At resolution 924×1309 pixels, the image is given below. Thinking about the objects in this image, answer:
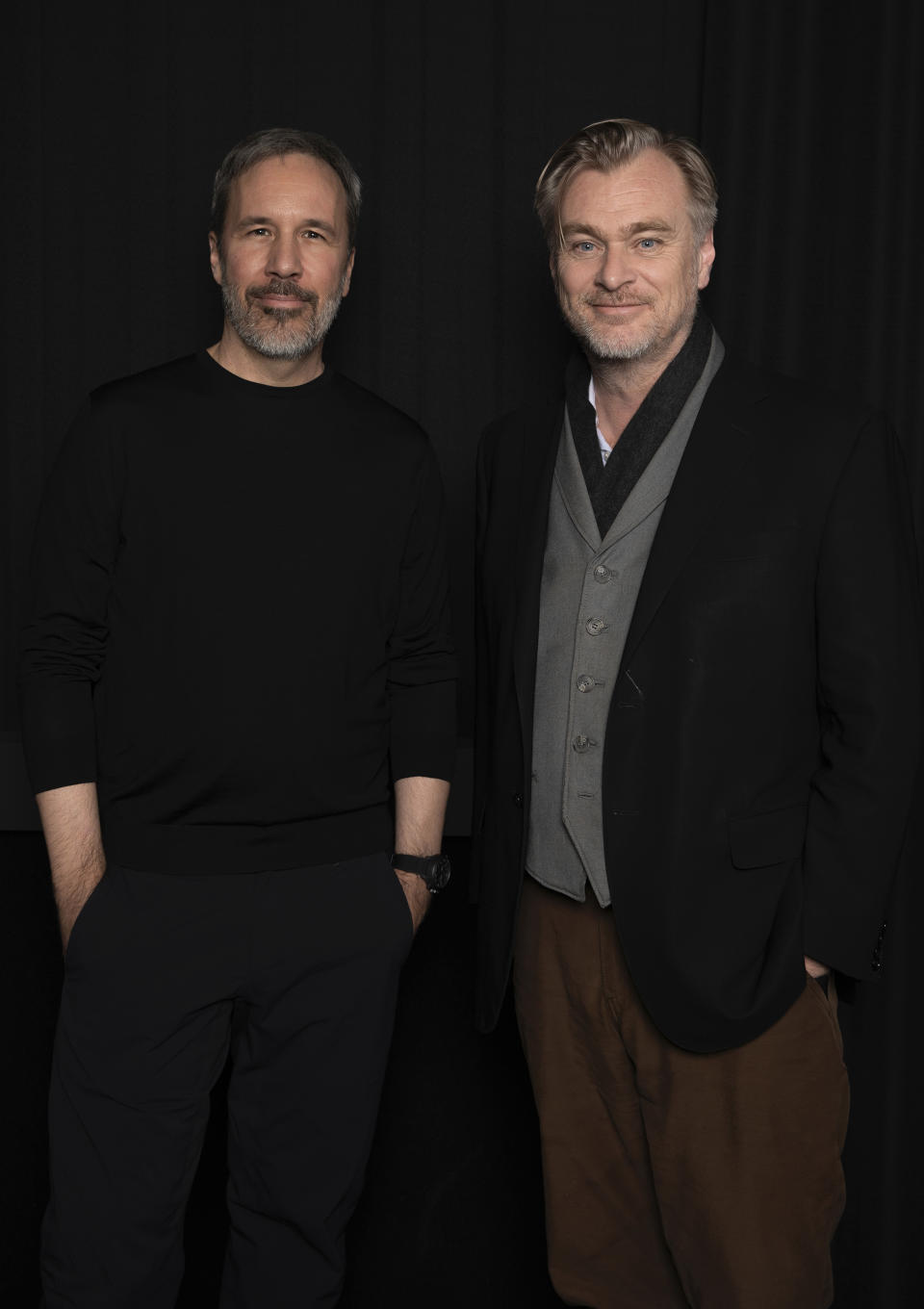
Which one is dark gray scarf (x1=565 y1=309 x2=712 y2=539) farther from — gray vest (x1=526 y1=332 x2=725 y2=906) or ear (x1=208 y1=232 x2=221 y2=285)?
ear (x1=208 y1=232 x2=221 y2=285)

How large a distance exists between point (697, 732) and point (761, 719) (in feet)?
0.31

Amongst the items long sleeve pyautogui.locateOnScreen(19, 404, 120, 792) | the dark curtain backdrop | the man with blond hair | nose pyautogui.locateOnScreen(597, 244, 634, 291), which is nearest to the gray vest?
the man with blond hair

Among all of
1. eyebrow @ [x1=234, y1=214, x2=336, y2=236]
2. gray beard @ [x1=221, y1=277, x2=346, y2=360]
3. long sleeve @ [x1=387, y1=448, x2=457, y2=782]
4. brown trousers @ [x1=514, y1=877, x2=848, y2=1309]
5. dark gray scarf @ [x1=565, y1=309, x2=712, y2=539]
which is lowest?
brown trousers @ [x1=514, y1=877, x2=848, y2=1309]

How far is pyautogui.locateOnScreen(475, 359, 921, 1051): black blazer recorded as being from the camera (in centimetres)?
166

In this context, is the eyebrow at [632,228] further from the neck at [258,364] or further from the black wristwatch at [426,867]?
the black wristwatch at [426,867]

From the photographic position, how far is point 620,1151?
6.29 ft

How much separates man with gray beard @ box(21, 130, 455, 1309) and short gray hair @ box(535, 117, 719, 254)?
326 mm

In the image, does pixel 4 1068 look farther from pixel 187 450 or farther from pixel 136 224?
pixel 136 224

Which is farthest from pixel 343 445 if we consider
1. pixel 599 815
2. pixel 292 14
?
pixel 292 14

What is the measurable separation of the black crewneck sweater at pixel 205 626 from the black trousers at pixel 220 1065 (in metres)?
0.07

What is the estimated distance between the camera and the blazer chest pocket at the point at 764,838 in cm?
168

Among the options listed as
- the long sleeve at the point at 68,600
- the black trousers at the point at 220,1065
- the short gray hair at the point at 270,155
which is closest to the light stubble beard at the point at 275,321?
the short gray hair at the point at 270,155

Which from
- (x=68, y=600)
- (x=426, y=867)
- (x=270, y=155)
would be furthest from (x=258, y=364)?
(x=426, y=867)

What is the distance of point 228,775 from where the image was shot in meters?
1.80
